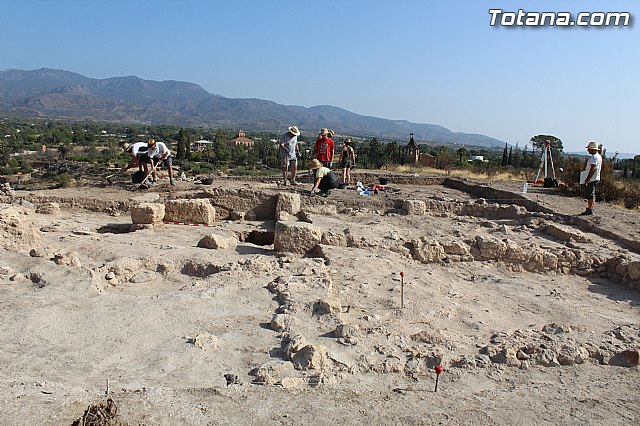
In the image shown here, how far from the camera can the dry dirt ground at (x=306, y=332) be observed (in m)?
3.70

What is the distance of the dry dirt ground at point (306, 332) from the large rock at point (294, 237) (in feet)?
0.58

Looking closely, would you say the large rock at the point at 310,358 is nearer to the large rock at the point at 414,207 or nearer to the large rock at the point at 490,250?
the large rock at the point at 490,250

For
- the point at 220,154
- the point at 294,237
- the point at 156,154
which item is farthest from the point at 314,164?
the point at 220,154

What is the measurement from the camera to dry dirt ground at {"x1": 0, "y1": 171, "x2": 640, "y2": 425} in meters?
3.70

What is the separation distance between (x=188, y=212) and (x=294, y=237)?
3.11m

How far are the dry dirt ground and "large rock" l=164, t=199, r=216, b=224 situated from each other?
1.08m

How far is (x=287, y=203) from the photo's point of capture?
10.4 meters

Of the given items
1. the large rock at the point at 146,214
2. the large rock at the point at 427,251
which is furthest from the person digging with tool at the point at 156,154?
the large rock at the point at 427,251

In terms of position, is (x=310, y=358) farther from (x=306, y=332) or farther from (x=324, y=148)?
(x=324, y=148)

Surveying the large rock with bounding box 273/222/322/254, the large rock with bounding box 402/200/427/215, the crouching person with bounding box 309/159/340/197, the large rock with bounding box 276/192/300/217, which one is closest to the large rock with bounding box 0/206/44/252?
the large rock with bounding box 273/222/322/254

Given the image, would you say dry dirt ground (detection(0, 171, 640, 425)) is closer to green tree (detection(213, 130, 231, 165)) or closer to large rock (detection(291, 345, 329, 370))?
large rock (detection(291, 345, 329, 370))

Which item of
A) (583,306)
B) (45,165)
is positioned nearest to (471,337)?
(583,306)

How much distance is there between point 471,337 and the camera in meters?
5.34

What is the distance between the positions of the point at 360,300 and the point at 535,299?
251 cm
